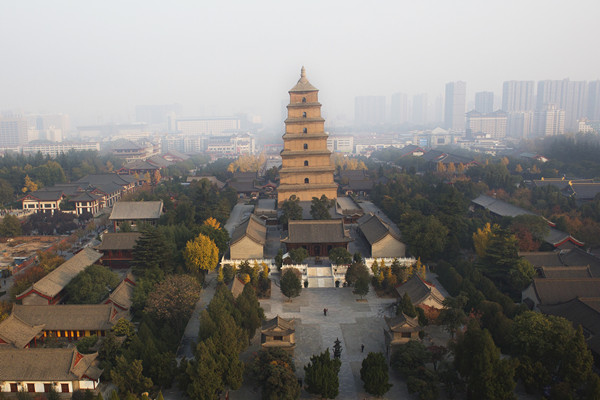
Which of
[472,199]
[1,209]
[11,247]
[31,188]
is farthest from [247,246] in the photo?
[31,188]

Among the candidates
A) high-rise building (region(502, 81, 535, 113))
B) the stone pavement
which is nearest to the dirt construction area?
the stone pavement

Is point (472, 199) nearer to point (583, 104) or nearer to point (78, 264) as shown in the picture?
point (78, 264)

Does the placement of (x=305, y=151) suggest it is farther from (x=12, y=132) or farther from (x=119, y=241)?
(x=12, y=132)

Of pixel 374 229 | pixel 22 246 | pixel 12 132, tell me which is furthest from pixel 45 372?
pixel 12 132

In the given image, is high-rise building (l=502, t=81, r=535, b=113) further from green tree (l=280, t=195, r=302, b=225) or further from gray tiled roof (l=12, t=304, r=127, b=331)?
gray tiled roof (l=12, t=304, r=127, b=331)

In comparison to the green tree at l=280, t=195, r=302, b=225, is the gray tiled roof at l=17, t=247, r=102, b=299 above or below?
below

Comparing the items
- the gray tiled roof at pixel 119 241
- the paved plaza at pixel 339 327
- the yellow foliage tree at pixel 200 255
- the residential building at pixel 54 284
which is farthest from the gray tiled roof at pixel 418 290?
the residential building at pixel 54 284
